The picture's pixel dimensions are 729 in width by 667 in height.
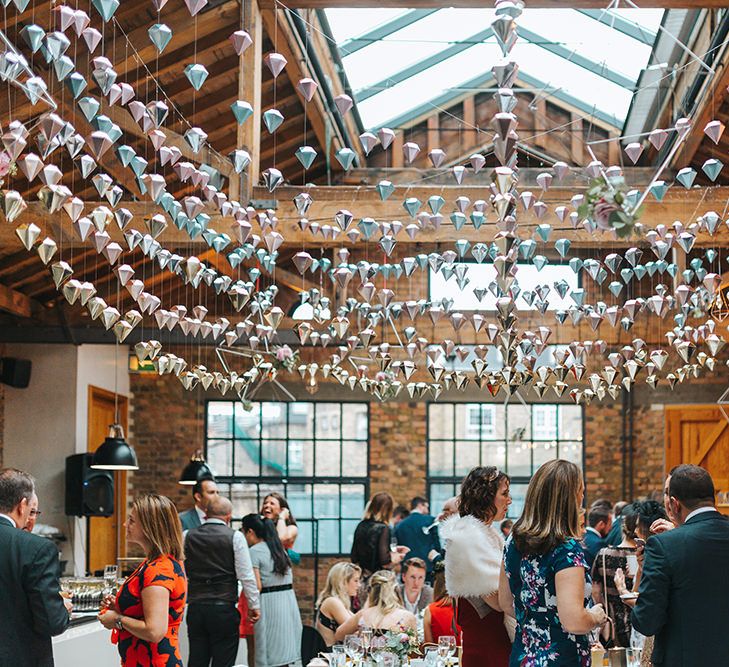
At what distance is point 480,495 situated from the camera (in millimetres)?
4242

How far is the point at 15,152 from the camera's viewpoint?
4230 millimetres

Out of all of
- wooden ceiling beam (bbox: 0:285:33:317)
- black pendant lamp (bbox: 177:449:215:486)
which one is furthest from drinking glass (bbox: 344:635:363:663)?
wooden ceiling beam (bbox: 0:285:33:317)

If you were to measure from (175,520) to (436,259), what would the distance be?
312 centimetres

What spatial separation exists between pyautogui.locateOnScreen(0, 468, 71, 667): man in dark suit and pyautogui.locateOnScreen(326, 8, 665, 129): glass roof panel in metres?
6.65

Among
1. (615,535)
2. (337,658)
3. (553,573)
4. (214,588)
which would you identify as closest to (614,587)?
(337,658)

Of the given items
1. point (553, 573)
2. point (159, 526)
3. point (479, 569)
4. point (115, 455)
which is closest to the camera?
point (553, 573)

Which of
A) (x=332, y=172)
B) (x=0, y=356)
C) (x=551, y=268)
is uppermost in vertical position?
(x=332, y=172)

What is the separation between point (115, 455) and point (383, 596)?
219 inches

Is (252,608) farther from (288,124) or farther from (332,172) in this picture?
(332,172)

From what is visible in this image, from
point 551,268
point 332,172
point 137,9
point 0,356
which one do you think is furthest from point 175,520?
point 551,268

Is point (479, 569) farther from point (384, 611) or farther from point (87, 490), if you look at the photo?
point (87, 490)

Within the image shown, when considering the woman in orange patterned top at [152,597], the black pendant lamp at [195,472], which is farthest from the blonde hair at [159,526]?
the black pendant lamp at [195,472]

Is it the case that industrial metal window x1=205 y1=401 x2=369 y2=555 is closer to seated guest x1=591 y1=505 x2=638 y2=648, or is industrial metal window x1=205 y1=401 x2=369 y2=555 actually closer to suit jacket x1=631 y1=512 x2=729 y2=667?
seated guest x1=591 y1=505 x2=638 y2=648

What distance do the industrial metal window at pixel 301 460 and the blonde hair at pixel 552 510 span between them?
37.6 ft
